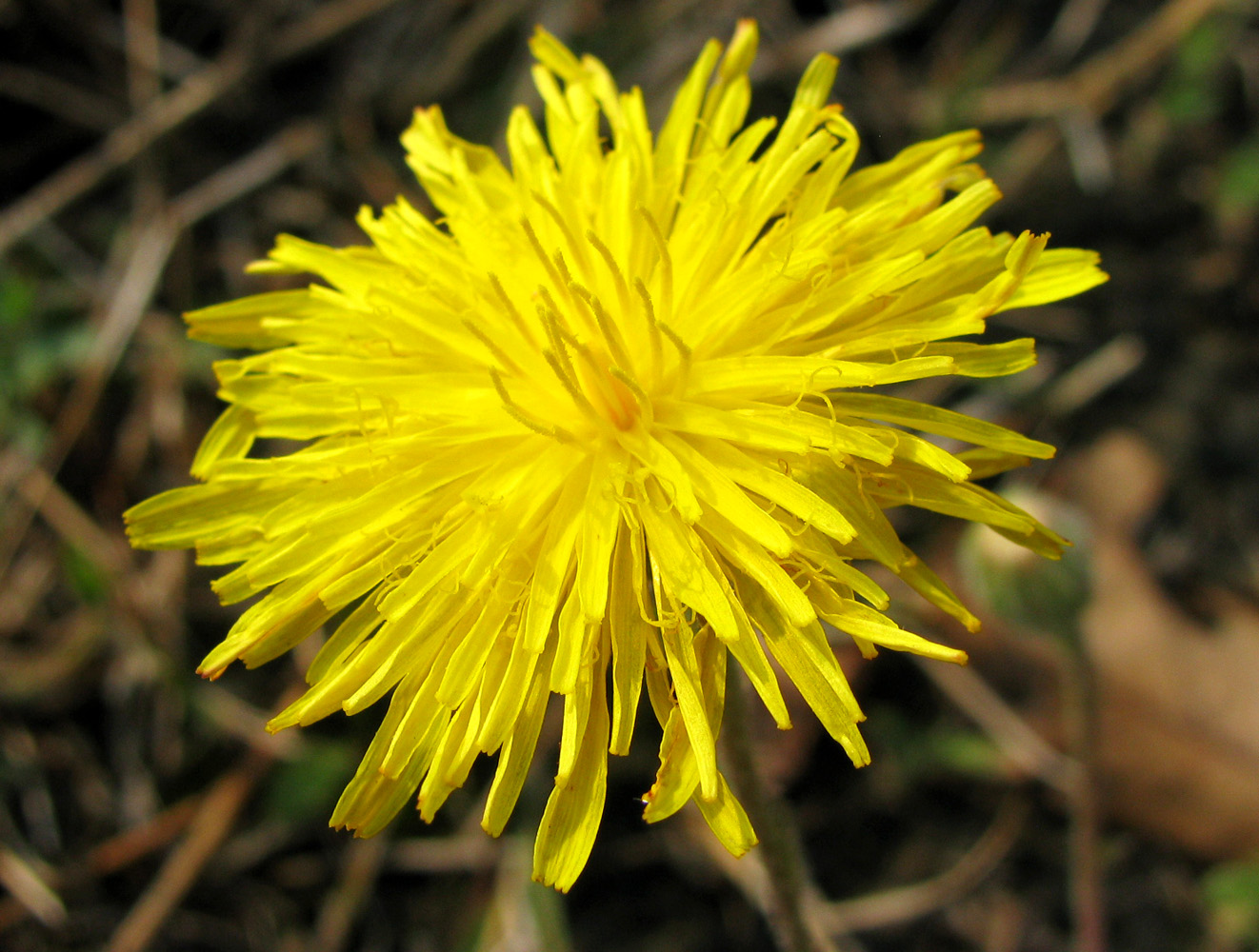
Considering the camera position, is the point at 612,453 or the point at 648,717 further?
the point at 648,717

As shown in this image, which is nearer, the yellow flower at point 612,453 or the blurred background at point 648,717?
the yellow flower at point 612,453

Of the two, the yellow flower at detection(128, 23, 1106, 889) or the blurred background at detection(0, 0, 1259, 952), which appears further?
the blurred background at detection(0, 0, 1259, 952)

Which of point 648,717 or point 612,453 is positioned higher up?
point 612,453

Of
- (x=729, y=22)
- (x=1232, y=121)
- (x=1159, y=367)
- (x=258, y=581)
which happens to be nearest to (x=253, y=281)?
(x=729, y=22)

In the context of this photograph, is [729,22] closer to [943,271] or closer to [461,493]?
[943,271]
